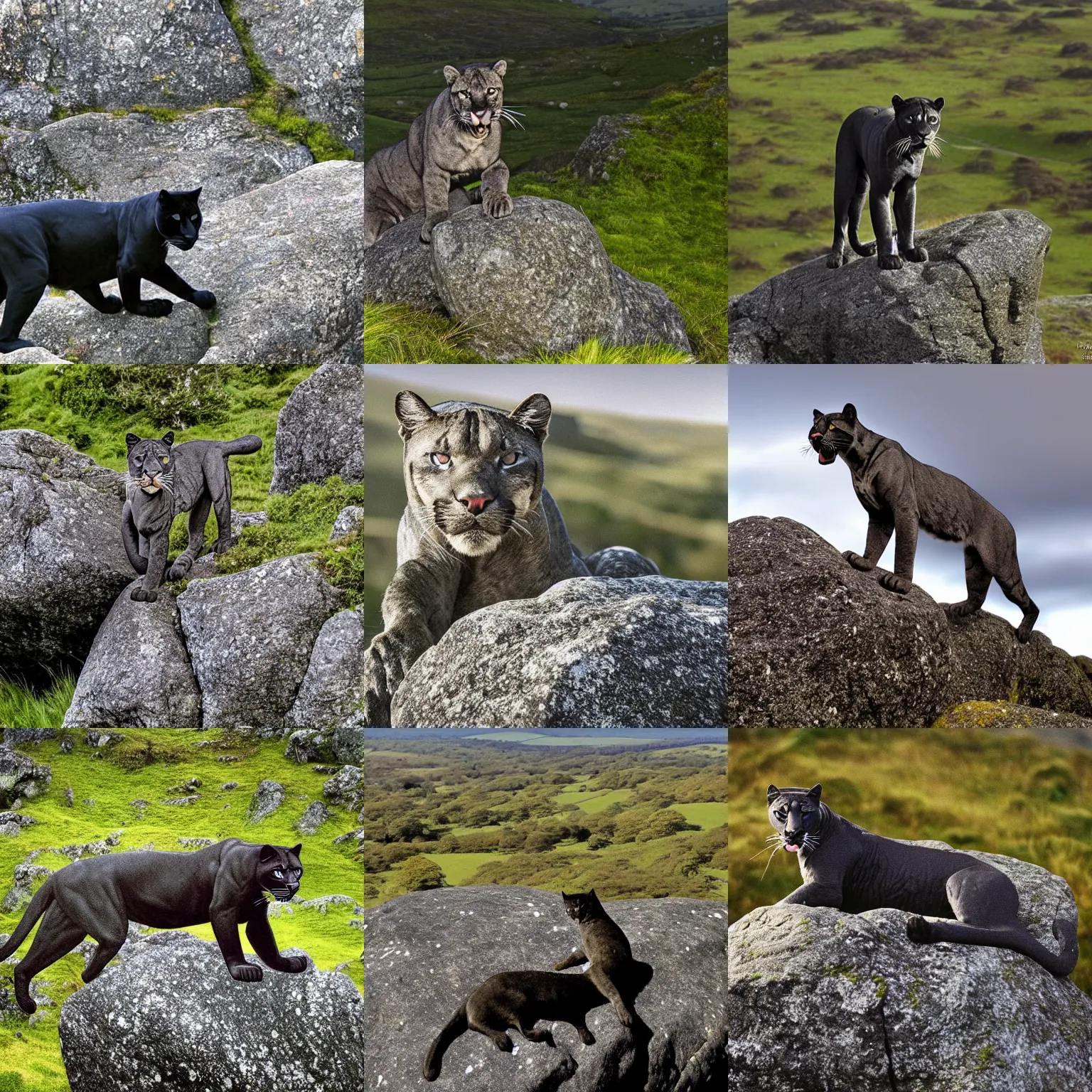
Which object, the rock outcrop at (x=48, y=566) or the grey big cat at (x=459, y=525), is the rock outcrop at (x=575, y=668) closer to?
the grey big cat at (x=459, y=525)

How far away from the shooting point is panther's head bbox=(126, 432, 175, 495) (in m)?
8.29

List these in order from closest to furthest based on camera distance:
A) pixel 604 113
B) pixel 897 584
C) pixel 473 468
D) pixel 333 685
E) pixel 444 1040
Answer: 1. pixel 444 1040
2. pixel 473 468
3. pixel 897 584
4. pixel 333 685
5. pixel 604 113

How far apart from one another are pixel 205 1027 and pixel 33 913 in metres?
1.47

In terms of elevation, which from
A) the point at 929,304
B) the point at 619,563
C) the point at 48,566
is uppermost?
the point at 929,304

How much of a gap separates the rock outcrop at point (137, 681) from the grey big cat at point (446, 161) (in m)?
3.55

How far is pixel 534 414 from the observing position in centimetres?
830

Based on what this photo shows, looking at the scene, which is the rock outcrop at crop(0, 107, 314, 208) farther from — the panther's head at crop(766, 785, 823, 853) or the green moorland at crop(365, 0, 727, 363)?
the panther's head at crop(766, 785, 823, 853)

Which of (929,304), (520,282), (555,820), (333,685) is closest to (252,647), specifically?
(333,685)

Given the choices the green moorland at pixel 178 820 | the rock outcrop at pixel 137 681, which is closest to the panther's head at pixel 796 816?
the green moorland at pixel 178 820

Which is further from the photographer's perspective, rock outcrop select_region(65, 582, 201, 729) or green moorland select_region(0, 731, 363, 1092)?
rock outcrop select_region(65, 582, 201, 729)

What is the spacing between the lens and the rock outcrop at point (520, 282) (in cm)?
859

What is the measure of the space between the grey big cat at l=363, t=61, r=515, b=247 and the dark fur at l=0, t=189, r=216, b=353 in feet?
4.98

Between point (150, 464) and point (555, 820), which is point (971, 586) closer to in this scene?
point (555, 820)

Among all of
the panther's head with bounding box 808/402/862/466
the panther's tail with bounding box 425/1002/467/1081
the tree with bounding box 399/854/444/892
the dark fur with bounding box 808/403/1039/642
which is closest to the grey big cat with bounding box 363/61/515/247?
the panther's head with bounding box 808/402/862/466
